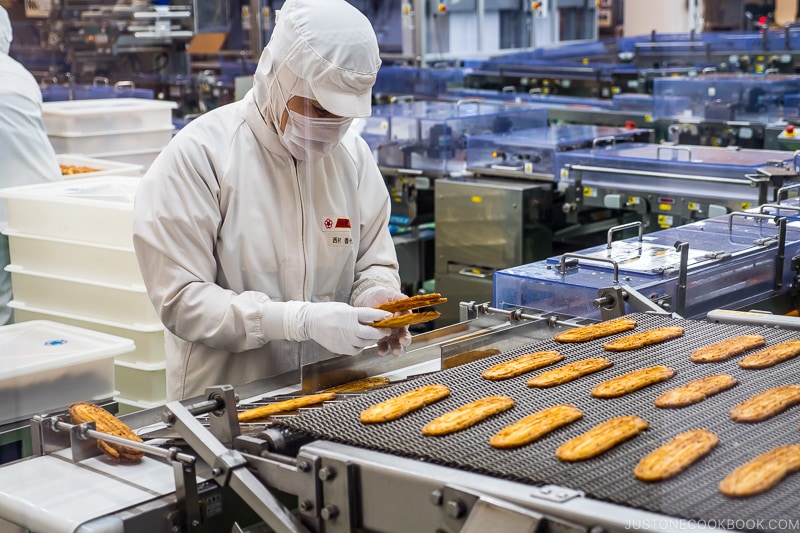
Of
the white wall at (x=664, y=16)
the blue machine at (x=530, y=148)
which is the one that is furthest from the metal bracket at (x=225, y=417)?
the white wall at (x=664, y=16)

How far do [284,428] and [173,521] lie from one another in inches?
8.9

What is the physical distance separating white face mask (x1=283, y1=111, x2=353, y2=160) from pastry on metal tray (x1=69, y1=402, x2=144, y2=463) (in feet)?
2.43

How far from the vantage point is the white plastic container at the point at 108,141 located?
4.87 meters

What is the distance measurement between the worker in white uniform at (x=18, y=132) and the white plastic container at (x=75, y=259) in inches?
10.0

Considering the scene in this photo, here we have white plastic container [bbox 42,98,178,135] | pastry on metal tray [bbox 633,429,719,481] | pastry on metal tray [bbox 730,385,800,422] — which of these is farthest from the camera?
white plastic container [bbox 42,98,178,135]

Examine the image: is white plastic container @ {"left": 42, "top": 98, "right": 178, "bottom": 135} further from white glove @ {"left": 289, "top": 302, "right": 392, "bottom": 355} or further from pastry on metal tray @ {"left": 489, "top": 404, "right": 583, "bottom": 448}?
pastry on metal tray @ {"left": 489, "top": 404, "right": 583, "bottom": 448}

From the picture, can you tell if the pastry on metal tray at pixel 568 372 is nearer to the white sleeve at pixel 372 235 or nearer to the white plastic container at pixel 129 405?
the white sleeve at pixel 372 235

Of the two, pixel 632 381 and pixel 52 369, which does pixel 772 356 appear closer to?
pixel 632 381

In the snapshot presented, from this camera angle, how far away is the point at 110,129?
4.91 metres

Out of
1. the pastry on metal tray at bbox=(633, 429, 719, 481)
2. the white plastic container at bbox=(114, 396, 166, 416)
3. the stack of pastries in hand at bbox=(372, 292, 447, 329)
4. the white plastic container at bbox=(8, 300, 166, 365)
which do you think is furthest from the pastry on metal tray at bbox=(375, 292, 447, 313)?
the white plastic container at bbox=(114, 396, 166, 416)

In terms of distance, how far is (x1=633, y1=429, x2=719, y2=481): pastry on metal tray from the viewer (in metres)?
1.38

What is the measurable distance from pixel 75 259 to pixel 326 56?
1617 mm

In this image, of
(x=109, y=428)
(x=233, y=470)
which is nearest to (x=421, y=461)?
(x=233, y=470)

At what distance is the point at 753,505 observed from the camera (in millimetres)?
1296
